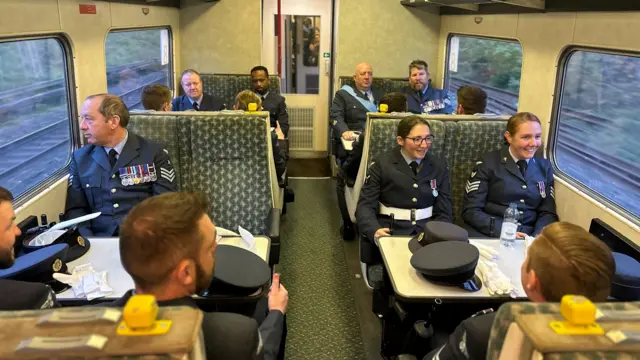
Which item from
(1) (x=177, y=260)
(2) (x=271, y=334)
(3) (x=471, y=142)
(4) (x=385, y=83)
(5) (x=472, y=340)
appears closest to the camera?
(1) (x=177, y=260)

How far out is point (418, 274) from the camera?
228 cm

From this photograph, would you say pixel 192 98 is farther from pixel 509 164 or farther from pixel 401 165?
pixel 509 164

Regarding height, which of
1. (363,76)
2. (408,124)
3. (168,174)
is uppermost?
(363,76)

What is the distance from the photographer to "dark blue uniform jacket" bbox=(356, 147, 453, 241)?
3.30m

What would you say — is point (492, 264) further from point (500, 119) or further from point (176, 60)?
point (176, 60)

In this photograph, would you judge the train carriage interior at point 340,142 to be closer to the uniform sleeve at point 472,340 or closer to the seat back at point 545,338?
the uniform sleeve at point 472,340

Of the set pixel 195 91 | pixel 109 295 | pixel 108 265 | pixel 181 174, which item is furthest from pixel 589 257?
pixel 195 91

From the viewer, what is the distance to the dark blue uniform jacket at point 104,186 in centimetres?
310

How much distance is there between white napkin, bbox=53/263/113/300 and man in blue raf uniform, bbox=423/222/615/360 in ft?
4.56

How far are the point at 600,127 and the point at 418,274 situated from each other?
1.95 metres

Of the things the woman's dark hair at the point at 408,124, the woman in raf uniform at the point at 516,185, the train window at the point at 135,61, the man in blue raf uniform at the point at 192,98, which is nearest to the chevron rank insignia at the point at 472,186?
the woman in raf uniform at the point at 516,185


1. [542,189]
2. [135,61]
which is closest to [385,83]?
[135,61]

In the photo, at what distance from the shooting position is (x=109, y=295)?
2.07m

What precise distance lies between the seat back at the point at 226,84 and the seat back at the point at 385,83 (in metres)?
0.83
